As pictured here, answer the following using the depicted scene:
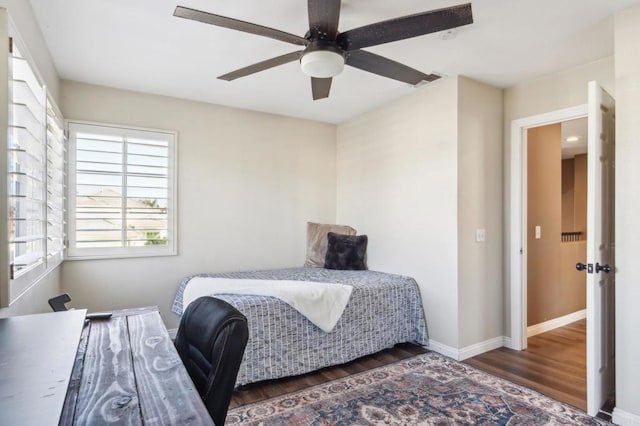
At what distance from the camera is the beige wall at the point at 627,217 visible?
2076mm

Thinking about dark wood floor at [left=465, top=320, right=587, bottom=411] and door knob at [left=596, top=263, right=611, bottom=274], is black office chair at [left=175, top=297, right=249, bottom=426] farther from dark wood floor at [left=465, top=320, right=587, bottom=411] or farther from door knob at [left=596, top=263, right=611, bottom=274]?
dark wood floor at [left=465, top=320, right=587, bottom=411]

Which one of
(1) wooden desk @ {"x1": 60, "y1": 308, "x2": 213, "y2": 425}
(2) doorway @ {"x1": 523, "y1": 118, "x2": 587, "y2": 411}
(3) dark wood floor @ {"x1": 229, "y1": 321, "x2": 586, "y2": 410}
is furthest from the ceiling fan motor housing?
(2) doorway @ {"x1": 523, "y1": 118, "x2": 587, "y2": 411}

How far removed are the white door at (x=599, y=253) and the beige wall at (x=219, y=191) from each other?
298 centimetres

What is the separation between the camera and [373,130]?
416 cm

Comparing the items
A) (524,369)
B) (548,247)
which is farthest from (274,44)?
(548,247)

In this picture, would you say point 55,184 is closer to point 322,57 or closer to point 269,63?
point 269,63

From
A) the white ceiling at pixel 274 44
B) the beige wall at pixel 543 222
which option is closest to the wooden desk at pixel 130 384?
the white ceiling at pixel 274 44

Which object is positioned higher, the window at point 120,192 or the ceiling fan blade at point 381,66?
the ceiling fan blade at point 381,66

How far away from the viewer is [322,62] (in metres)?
1.97

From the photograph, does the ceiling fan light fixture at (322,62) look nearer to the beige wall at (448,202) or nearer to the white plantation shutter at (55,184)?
the beige wall at (448,202)

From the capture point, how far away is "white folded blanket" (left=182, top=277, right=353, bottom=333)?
2.83 m

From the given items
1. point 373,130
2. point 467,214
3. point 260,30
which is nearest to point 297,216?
point 373,130

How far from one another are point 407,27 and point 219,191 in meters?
2.76

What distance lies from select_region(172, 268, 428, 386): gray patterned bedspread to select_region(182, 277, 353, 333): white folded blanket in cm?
6
